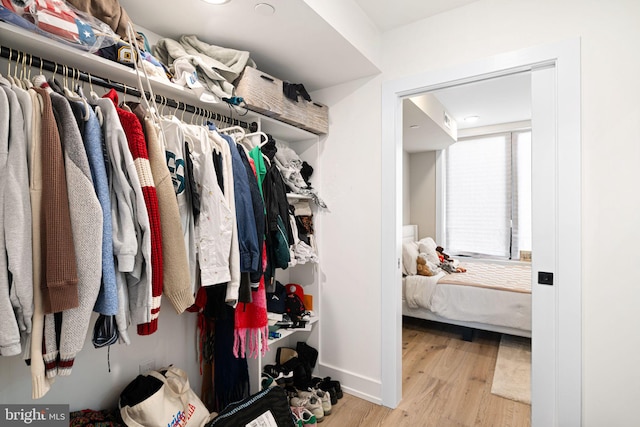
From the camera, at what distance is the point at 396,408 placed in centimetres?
210

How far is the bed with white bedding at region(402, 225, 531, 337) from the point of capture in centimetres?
303

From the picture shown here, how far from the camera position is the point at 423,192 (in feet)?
17.9

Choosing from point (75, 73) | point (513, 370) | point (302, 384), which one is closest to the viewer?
point (75, 73)

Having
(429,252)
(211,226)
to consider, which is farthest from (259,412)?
(429,252)

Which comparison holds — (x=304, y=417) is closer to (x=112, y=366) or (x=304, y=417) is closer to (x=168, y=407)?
(x=168, y=407)

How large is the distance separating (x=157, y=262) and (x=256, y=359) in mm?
987

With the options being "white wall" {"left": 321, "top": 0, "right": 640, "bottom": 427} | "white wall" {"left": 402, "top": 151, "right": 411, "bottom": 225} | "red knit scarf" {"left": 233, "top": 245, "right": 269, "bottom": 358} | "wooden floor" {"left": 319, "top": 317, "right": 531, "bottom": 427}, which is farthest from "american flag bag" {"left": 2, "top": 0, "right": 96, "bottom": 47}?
"white wall" {"left": 402, "top": 151, "right": 411, "bottom": 225}

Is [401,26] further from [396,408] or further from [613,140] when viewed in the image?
[396,408]

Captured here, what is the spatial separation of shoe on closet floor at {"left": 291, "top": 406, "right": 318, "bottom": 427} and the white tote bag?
1.66 feet

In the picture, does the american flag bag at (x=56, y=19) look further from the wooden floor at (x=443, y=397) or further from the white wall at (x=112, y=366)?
the wooden floor at (x=443, y=397)

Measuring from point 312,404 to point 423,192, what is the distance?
419cm

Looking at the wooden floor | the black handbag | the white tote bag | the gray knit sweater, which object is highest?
the gray knit sweater

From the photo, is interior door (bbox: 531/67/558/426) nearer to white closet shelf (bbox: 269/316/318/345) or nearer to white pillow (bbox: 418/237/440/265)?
white closet shelf (bbox: 269/316/318/345)

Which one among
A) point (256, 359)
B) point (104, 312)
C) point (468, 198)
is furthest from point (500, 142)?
point (104, 312)
